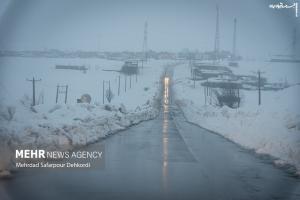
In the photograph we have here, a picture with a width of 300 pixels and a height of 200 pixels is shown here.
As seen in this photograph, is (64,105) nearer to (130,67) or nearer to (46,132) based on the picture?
(46,132)

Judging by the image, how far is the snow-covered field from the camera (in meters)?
16.8

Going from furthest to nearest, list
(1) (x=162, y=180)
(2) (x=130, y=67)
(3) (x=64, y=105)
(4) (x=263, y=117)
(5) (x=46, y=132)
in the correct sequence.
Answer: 1. (2) (x=130, y=67)
2. (4) (x=263, y=117)
3. (3) (x=64, y=105)
4. (5) (x=46, y=132)
5. (1) (x=162, y=180)

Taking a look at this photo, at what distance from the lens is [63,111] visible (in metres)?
28.8

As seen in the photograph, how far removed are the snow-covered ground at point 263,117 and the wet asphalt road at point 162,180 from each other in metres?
1.80

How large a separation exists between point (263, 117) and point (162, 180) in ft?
66.5

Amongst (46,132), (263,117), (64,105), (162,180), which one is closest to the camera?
(162,180)

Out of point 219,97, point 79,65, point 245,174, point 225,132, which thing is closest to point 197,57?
point 219,97

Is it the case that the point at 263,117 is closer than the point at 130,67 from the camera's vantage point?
Yes

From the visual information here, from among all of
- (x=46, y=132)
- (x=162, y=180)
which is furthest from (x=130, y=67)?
(x=162, y=180)

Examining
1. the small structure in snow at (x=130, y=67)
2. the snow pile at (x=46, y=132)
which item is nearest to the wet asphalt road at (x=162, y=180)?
the snow pile at (x=46, y=132)

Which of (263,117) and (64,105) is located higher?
(64,105)

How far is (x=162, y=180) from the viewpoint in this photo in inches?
505

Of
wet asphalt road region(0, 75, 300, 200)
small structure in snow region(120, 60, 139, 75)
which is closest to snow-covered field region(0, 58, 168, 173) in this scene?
small structure in snow region(120, 60, 139, 75)

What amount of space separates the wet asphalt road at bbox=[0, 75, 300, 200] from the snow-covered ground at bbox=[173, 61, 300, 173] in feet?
5.91
